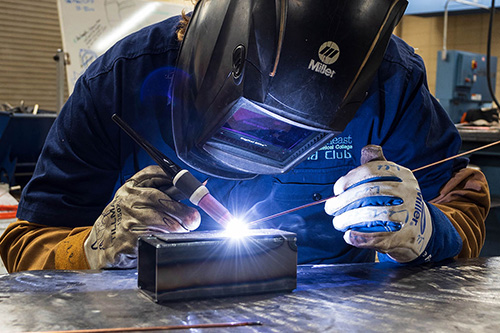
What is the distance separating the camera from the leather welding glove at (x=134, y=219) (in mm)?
990

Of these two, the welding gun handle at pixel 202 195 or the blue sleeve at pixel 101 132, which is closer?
the welding gun handle at pixel 202 195

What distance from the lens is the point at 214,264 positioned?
78 cm

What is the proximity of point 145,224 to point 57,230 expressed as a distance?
35cm

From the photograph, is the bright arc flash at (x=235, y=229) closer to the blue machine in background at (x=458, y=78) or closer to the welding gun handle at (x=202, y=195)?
A: the welding gun handle at (x=202, y=195)

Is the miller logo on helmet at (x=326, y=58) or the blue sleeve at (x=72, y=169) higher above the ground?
the miller logo on helmet at (x=326, y=58)

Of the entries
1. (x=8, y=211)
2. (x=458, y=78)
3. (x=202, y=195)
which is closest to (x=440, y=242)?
(x=202, y=195)

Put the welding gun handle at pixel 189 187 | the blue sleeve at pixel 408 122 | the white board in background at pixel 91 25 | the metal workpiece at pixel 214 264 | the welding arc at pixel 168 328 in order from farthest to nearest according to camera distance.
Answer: the white board in background at pixel 91 25 → the blue sleeve at pixel 408 122 → the welding gun handle at pixel 189 187 → the metal workpiece at pixel 214 264 → the welding arc at pixel 168 328

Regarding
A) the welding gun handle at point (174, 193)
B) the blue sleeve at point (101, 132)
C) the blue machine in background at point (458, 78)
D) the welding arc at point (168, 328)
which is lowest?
the welding arc at point (168, 328)

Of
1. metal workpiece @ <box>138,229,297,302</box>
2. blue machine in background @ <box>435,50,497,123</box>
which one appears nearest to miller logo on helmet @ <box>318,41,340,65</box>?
metal workpiece @ <box>138,229,297,302</box>

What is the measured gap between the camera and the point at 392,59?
4.45 feet

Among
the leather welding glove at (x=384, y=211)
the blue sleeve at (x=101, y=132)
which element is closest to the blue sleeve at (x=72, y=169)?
the blue sleeve at (x=101, y=132)

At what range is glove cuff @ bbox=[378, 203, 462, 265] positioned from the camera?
1.07 m

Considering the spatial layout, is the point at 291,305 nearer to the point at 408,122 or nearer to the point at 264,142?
the point at 264,142

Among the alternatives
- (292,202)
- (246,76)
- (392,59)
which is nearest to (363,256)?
(292,202)
